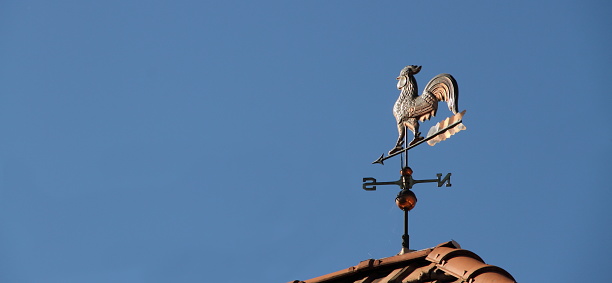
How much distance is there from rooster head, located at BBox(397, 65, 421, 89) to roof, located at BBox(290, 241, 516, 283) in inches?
91.8

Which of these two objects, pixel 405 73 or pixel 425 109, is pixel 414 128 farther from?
pixel 405 73

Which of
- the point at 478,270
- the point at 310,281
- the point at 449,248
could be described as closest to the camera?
the point at 478,270

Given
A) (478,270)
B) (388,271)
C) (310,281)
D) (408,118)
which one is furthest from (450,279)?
(408,118)

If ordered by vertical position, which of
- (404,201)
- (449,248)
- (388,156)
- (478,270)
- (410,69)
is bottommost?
(478,270)

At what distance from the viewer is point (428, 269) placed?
5.90 m

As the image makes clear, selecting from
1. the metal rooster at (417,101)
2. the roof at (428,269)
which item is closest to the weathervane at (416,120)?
the metal rooster at (417,101)

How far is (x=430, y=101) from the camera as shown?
7715mm

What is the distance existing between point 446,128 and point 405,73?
3.60ft

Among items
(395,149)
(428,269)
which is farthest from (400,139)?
(428,269)

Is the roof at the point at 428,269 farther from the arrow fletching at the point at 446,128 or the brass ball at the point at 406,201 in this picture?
the arrow fletching at the point at 446,128

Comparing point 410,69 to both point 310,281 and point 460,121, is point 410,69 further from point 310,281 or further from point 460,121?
point 310,281

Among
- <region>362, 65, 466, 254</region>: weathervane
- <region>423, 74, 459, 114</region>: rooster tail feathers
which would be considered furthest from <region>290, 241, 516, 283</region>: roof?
<region>423, 74, 459, 114</region>: rooster tail feathers

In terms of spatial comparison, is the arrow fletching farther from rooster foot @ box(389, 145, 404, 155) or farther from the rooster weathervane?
rooster foot @ box(389, 145, 404, 155)

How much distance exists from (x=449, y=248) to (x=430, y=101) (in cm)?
195
